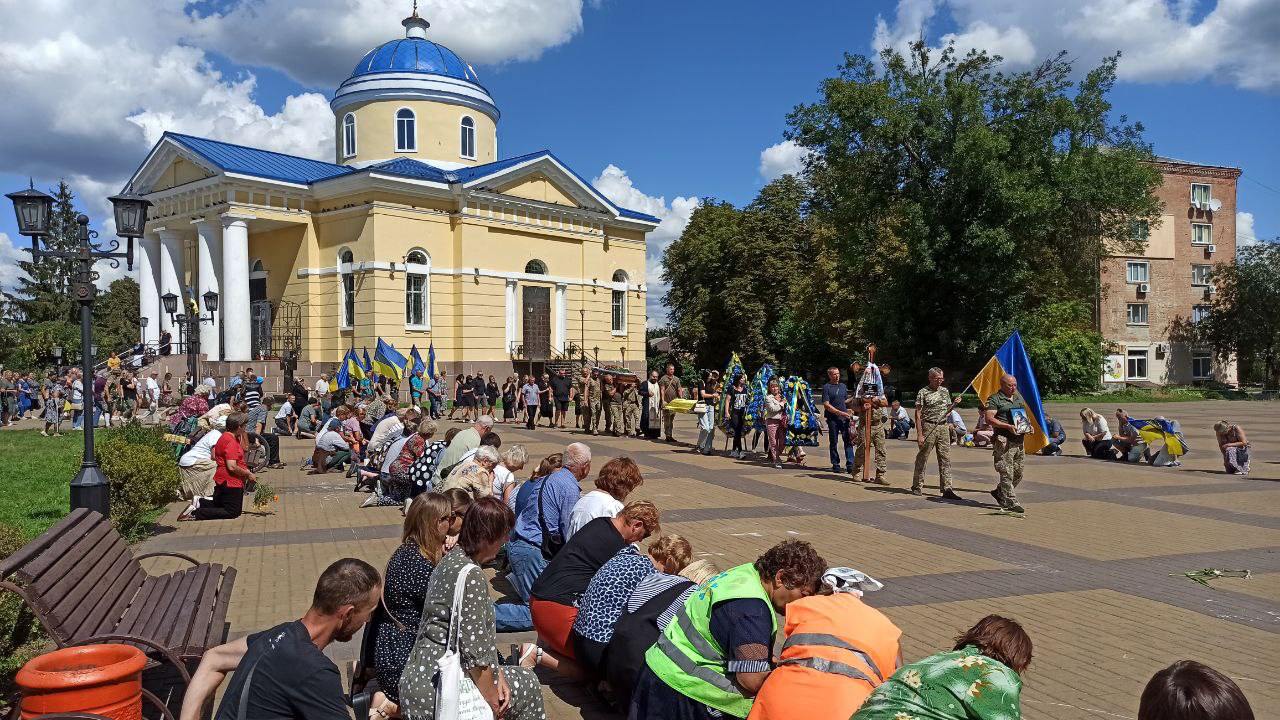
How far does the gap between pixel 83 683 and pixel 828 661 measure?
132 inches

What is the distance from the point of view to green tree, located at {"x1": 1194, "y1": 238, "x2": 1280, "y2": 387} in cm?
5281

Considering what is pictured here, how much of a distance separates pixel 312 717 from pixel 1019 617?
18.6ft

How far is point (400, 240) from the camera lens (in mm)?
36656

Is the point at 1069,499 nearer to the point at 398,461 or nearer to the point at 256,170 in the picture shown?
the point at 398,461

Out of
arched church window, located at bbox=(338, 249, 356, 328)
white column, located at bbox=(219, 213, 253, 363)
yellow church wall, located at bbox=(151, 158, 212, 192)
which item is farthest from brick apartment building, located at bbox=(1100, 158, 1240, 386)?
yellow church wall, located at bbox=(151, 158, 212, 192)

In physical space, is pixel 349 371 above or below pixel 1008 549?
above

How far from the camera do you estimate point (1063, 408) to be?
35.1 m

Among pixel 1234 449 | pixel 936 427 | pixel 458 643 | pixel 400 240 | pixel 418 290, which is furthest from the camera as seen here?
pixel 418 290

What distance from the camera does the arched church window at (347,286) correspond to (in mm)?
36719

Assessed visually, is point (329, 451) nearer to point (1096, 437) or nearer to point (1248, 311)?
point (1096, 437)

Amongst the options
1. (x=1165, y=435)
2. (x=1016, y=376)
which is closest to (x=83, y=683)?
(x=1016, y=376)

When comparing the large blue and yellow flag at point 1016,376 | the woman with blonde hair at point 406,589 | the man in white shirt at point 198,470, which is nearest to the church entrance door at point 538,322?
the large blue and yellow flag at point 1016,376

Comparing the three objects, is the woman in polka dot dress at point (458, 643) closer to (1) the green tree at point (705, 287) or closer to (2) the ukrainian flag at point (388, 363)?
(2) the ukrainian flag at point (388, 363)

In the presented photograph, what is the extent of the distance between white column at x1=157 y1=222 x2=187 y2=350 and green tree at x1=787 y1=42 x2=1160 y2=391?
2826 centimetres
